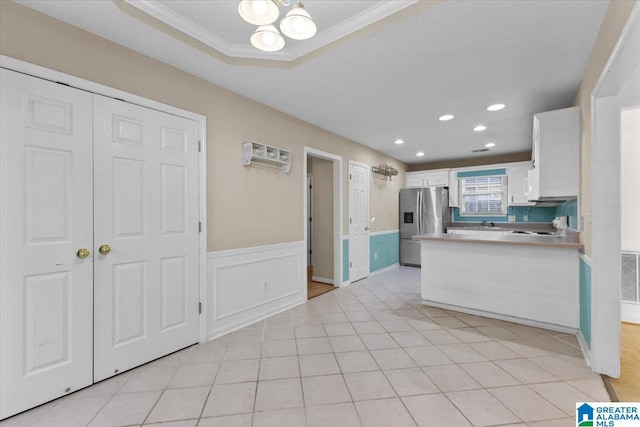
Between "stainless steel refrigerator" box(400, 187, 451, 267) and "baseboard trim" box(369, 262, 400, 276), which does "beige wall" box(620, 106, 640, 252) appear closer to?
"stainless steel refrigerator" box(400, 187, 451, 267)

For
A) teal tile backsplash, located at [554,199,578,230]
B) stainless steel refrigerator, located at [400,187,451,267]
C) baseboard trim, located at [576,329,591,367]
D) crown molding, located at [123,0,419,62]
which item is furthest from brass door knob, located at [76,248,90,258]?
stainless steel refrigerator, located at [400,187,451,267]

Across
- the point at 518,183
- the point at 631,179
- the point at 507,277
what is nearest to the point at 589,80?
the point at 631,179

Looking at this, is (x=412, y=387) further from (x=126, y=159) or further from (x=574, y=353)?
(x=126, y=159)

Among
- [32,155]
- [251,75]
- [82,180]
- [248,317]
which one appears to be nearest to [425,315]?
[248,317]

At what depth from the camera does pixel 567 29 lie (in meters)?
1.92

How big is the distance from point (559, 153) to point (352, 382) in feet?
9.62

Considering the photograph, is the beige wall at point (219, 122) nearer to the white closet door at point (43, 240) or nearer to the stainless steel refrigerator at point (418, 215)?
the white closet door at point (43, 240)

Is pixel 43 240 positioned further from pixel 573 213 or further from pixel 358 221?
pixel 573 213

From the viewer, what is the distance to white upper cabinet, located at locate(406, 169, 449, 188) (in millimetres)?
6309

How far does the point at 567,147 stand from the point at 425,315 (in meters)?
2.29

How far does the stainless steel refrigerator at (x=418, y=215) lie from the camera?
603cm

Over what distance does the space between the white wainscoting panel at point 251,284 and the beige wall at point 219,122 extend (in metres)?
0.13

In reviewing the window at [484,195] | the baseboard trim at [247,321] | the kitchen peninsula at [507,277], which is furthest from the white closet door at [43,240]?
the window at [484,195]

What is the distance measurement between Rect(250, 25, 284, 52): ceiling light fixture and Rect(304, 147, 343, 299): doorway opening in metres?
2.64
